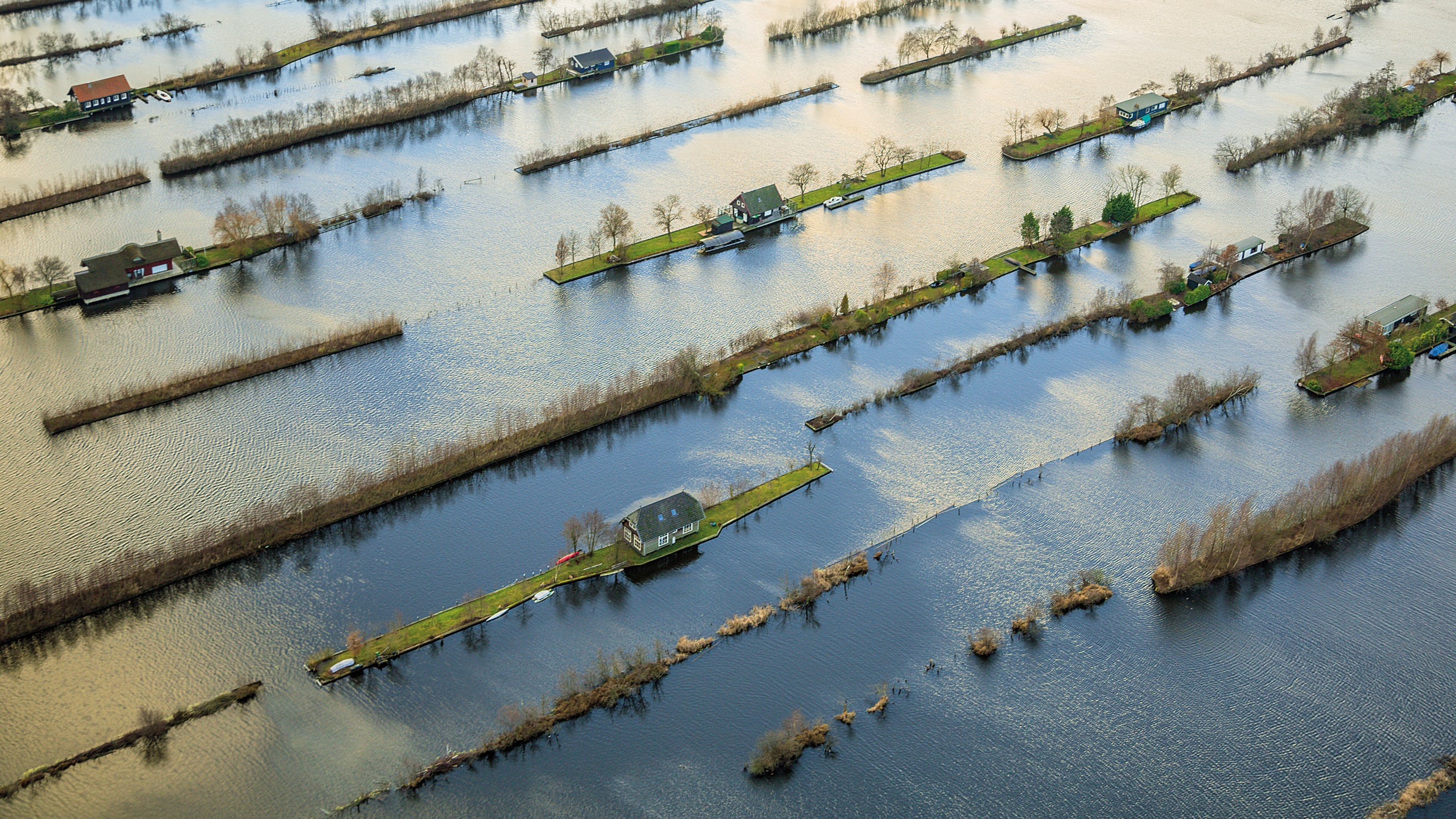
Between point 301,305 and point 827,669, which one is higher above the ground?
point 301,305

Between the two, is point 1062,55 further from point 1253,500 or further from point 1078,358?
point 1253,500

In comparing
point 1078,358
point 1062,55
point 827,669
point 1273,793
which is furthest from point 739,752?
point 1062,55

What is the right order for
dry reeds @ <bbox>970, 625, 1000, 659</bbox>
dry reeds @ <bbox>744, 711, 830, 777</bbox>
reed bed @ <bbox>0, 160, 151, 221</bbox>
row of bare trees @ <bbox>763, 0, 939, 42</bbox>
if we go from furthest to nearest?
row of bare trees @ <bbox>763, 0, 939, 42</bbox> → reed bed @ <bbox>0, 160, 151, 221</bbox> → dry reeds @ <bbox>970, 625, 1000, 659</bbox> → dry reeds @ <bbox>744, 711, 830, 777</bbox>

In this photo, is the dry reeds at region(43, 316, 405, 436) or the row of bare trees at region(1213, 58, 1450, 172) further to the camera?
the row of bare trees at region(1213, 58, 1450, 172)

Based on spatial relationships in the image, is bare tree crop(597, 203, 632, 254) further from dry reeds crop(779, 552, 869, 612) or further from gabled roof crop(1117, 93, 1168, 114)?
gabled roof crop(1117, 93, 1168, 114)

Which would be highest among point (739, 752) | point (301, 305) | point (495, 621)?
point (301, 305)

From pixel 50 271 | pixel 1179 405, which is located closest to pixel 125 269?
pixel 50 271

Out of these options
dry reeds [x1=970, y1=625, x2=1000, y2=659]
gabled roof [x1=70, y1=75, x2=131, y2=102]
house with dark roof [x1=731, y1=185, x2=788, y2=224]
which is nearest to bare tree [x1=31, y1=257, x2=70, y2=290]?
gabled roof [x1=70, y1=75, x2=131, y2=102]

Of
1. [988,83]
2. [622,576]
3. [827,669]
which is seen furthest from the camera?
[988,83]
